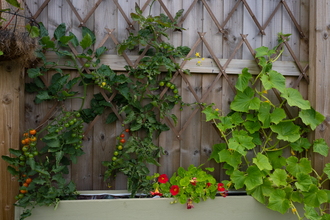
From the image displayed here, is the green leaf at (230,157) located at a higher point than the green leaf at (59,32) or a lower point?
lower

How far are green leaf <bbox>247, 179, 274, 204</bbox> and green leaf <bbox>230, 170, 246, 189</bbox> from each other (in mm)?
89

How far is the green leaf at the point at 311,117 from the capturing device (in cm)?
139

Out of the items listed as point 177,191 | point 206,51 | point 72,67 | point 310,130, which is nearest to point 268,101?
point 310,130

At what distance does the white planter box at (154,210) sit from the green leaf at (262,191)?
0.03m

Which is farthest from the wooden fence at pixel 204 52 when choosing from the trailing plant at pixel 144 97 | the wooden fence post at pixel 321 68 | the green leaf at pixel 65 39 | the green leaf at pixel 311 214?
the green leaf at pixel 311 214

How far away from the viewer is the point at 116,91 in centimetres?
135

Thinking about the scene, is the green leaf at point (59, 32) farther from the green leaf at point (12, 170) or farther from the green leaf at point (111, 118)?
the green leaf at point (12, 170)

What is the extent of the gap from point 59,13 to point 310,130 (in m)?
1.96

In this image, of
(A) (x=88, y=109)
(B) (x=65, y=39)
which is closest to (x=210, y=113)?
(A) (x=88, y=109)

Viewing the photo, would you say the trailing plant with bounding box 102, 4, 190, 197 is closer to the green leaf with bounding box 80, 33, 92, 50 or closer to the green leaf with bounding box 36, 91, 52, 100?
the green leaf with bounding box 80, 33, 92, 50

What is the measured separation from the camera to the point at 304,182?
128 cm

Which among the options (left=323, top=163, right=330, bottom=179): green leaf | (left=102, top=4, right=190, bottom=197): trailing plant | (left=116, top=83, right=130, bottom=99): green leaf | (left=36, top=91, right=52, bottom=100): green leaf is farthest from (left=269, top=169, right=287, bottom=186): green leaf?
(left=36, top=91, right=52, bottom=100): green leaf

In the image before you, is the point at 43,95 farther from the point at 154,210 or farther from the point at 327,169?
the point at 327,169

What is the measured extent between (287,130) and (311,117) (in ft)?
0.66
